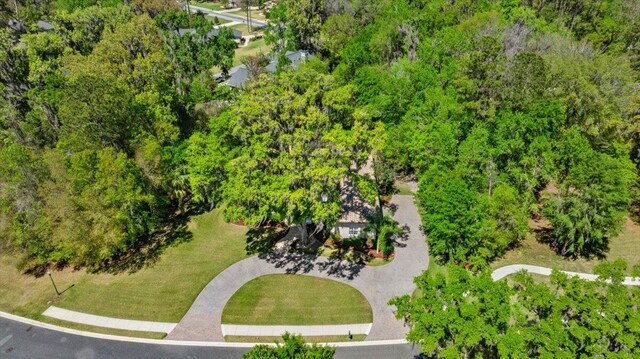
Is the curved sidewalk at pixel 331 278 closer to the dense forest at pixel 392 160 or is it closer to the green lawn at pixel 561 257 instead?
the dense forest at pixel 392 160

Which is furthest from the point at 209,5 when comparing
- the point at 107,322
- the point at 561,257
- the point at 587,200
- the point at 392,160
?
the point at 587,200

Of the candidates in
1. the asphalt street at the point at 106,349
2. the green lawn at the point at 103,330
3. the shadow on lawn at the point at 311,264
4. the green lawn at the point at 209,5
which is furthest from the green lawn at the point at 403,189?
the green lawn at the point at 209,5

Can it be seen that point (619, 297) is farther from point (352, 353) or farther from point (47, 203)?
point (47, 203)

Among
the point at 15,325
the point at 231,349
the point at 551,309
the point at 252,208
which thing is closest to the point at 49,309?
the point at 15,325

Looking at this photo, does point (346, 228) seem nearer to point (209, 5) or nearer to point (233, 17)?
point (233, 17)

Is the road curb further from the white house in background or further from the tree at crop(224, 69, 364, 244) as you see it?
the white house in background
